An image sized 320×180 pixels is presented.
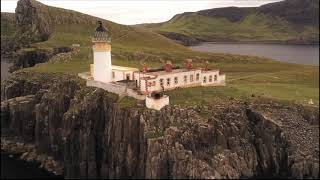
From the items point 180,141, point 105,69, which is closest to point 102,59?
point 105,69

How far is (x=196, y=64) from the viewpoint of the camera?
110m

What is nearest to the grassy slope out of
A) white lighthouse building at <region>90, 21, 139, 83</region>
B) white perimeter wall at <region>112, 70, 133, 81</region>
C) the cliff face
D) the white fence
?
the white fence

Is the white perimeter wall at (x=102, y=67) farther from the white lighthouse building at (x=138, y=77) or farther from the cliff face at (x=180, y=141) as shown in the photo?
the cliff face at (x=180, y=141)

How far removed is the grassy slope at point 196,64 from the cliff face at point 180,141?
15.8 feet

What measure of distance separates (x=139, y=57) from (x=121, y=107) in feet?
189

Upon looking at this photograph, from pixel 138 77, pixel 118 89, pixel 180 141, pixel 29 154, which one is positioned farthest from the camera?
pixel 29 154

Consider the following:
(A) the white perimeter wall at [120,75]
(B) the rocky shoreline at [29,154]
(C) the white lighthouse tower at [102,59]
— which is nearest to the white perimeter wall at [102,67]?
(C) the white lighthouse tower at [102,59]

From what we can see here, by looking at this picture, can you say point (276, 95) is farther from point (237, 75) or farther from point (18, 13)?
point (18, 13)

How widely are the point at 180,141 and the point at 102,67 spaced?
71.8 feet

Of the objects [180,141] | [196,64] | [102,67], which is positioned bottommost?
[180,141]

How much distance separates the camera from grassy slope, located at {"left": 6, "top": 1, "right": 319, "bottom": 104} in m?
68.6

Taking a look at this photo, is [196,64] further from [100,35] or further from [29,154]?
[29,154]

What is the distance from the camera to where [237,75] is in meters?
95.7

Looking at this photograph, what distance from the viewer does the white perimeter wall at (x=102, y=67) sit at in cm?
7238
